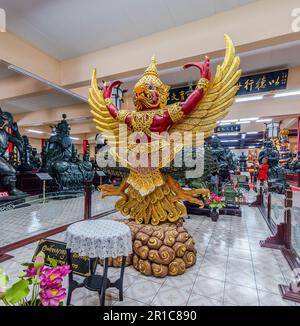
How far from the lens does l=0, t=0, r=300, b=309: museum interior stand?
5.78ft

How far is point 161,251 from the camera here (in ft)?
6.91

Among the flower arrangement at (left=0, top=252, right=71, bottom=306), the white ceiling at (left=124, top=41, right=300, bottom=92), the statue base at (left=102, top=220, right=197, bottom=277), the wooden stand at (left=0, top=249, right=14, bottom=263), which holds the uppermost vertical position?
the white ceiling at (left=124, top=41, right=300, bottom=92)

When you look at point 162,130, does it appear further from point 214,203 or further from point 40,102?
point 40,102

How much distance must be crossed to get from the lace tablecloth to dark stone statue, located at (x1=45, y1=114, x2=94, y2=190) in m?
5.50

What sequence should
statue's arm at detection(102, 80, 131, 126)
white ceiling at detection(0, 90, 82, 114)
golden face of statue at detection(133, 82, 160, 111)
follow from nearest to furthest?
1. golden face of statue at detection(133, 82, 160, 111)
2. statue's arm at detection(102, 80, 131, 126)
3. white ceiling at detection(0, 90, 82, 114)

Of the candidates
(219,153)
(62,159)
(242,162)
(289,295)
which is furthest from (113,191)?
(242,162)

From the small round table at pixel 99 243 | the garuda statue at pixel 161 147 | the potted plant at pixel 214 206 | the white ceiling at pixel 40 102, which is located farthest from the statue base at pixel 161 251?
the white ceiling at pixel 40 102

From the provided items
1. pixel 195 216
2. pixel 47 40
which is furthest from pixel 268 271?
pixel 47 40

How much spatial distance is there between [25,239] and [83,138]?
544 inches

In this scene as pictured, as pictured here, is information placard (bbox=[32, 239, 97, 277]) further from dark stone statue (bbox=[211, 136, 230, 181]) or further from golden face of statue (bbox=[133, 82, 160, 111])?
dark stone statue (bbox=[211, 136, 230, 181])
